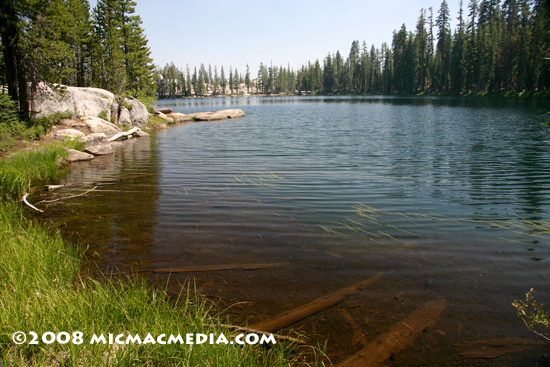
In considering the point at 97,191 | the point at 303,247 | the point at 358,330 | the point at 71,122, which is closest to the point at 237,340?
the point at 358,330

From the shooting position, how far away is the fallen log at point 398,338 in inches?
126

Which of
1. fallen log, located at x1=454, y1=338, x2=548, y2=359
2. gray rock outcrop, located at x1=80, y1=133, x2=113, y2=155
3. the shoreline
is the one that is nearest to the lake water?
fallen log, located at x1=454, y1=338, x2=548, y2=359

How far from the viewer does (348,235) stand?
604 centimetres

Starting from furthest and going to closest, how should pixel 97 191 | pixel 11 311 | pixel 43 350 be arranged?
1. pixel 97 191
2. pixel 11 311
3. pixel 43 350

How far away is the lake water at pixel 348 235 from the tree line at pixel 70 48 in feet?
24.2

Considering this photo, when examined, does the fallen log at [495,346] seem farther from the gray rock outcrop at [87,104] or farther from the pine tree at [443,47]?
the pine tree at [443,47]

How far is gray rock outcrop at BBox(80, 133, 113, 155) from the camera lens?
16422 millimetres

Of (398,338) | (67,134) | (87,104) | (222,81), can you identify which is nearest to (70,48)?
(87,104)

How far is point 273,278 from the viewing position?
4625 mm

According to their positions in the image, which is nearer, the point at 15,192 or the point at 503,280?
the point at 503,280

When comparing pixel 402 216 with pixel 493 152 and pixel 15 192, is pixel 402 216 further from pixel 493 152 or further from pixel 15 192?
pixel 493 152

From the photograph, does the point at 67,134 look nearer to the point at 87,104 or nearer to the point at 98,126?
the point at 98,126

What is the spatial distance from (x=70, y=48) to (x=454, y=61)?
75.8 m

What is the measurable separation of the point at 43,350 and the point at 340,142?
689 inches
